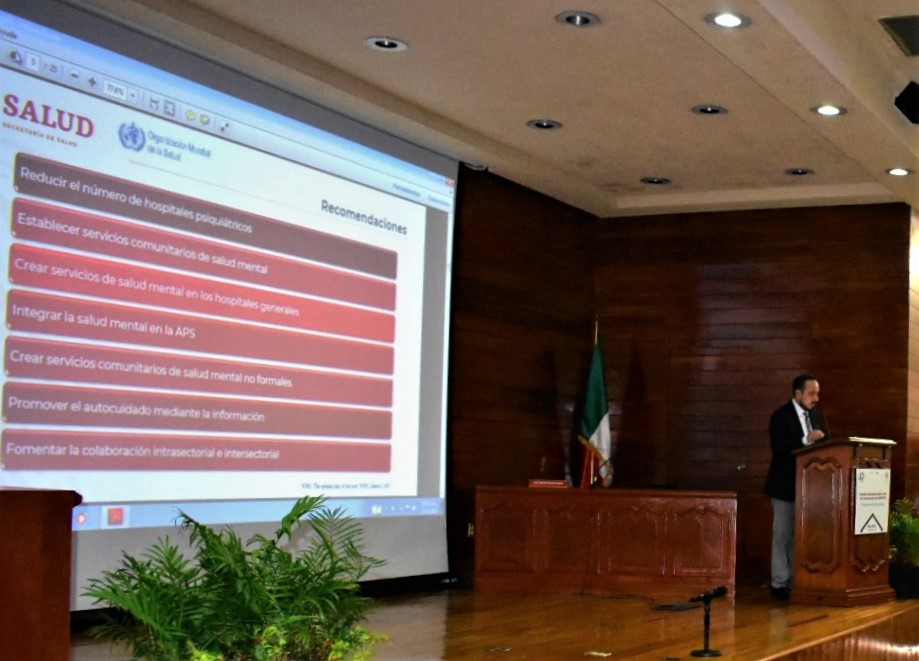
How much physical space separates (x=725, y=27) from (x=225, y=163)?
2437 millimetres

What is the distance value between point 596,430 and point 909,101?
3.08 m

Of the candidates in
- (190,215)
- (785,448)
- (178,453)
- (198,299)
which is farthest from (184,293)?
(785,448)

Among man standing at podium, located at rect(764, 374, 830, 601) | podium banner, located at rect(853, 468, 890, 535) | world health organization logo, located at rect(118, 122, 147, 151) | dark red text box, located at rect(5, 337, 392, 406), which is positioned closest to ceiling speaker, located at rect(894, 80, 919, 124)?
man standing at podium, located at rect(764, 374, 830, 601)

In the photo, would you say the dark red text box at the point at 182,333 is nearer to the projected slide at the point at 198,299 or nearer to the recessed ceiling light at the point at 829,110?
the projected slide at the point at 198,299

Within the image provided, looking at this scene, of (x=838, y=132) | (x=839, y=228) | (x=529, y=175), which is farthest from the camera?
(x=839, y=228)

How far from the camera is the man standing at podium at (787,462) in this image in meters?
7.52

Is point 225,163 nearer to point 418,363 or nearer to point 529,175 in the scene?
Result: point 418,363

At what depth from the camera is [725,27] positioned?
18.7ft

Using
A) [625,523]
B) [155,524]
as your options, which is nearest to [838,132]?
[625,523]

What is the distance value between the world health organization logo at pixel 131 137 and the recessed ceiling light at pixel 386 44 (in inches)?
46.6

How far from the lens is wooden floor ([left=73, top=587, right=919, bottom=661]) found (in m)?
5.35

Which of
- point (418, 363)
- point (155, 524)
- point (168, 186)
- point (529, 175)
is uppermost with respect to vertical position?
point (529, 175)

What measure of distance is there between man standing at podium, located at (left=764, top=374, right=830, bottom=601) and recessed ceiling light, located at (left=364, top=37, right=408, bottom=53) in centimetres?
310

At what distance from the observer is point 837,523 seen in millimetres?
7203
